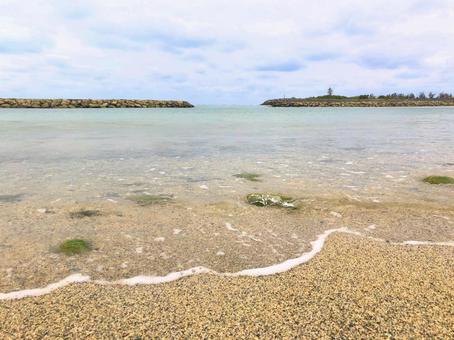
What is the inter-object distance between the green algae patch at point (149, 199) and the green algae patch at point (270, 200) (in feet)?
6.45

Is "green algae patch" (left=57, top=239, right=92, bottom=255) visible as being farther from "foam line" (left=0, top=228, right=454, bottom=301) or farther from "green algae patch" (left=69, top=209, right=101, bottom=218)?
"green algae patch" (left=69, top=209, right=101, bottom=218)

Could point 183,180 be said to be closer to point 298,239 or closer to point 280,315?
point 298,239

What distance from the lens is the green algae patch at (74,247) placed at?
5.24 m

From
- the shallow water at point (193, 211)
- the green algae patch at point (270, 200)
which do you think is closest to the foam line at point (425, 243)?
the shallow water at point (193, 211)

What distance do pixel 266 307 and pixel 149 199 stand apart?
5.18m

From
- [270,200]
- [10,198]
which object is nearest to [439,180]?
[270,200]

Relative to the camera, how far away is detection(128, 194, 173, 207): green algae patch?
26.1 feet

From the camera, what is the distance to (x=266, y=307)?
361 centimetres

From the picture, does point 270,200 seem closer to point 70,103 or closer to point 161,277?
point 161,277

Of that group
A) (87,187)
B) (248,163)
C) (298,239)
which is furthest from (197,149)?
(298,239)

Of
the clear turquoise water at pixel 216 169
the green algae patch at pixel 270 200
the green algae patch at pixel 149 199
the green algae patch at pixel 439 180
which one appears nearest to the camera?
the green algae patch at pixel 270 200

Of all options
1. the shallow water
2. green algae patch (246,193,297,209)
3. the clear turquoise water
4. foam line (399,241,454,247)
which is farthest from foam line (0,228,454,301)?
the clear turquoise water

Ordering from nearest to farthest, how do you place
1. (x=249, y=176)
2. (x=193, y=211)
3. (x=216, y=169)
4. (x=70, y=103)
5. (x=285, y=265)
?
1. (x=285, y=265)
2. (x=193, y=211)
3. (x=249, y=176)
4. (x=216, y=169)
5. (x=70, y=103)

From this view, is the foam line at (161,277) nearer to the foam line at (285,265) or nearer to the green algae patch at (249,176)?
the foam line at (285,265)
